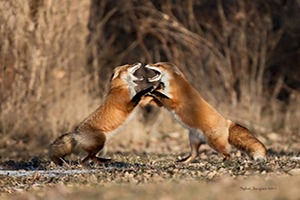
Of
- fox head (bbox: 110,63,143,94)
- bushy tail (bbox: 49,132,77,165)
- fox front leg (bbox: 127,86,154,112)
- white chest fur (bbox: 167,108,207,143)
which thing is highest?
fox head (bbox: 110,63,143,94)

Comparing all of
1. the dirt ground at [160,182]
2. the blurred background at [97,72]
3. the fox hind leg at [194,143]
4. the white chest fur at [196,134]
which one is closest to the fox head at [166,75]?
the white chest fur at [196,134]

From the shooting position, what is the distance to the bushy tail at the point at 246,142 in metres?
8.18

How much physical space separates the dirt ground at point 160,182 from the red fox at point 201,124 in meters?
0.60

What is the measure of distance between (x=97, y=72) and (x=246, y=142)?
6.40 m

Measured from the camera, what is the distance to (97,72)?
13.9 meters

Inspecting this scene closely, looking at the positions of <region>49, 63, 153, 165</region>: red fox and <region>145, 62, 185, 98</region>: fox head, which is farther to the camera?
<region>145, 62, 185, 98</region>: fox head

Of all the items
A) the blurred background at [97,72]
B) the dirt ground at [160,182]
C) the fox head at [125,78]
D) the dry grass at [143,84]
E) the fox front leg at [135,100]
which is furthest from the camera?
the blurred background at [97,72]

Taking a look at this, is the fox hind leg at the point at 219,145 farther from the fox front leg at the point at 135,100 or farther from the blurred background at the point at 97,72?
the blurred background at the point at 97,72

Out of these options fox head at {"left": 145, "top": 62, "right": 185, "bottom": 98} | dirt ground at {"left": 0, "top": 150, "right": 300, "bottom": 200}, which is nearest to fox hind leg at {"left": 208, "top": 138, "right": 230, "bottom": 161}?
dirt ground at {"left": 0, "top": 150, "right": 300, "bottom": 200}

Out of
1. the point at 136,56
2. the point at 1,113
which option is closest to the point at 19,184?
the point at 1,113

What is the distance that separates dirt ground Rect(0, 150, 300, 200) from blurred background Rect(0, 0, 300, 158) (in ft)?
14.1

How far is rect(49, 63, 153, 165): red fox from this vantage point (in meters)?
8.11

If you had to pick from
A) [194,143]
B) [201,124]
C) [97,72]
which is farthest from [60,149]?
[97,72]

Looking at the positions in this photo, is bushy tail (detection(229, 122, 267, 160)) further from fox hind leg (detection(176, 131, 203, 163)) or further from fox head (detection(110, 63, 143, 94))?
fox head (detection(110, 63, 143, 94))
